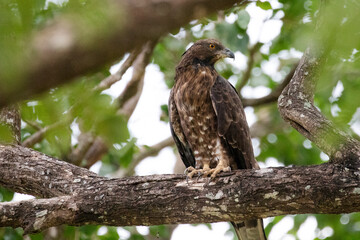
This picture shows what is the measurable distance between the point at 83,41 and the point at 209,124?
4.76 m

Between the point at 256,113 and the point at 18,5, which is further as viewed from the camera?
the point at 256,113

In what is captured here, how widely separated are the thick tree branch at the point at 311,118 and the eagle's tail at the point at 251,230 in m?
1.33

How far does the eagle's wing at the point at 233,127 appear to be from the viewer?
539 centimetres

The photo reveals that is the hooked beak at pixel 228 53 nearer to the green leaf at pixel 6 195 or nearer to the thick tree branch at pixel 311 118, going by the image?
the thick tree branch at pixel 311 118

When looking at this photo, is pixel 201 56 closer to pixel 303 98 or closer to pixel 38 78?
pixel 303 98

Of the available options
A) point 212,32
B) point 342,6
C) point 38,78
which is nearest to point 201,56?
point 212,32

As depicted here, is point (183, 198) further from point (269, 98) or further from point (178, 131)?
point (269, 98)

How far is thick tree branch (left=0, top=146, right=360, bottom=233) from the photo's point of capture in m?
3.64

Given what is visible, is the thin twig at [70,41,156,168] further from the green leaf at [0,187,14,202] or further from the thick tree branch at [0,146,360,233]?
the thick tree branch at [0,146,360,233]

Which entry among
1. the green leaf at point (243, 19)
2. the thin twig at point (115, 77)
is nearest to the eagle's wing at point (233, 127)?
the green leaf at point (243, 19)

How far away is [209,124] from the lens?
562cm

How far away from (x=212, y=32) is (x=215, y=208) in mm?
3487

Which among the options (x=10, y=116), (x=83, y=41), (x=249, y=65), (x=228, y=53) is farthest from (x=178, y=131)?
(x=83, y=41)

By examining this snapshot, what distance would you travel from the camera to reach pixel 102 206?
14.1 ft
